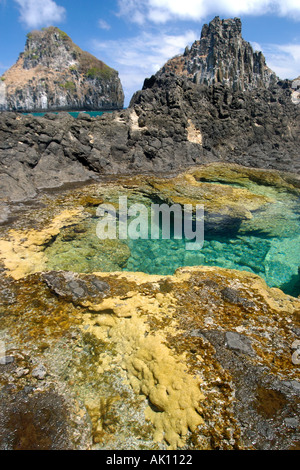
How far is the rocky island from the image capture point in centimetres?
446

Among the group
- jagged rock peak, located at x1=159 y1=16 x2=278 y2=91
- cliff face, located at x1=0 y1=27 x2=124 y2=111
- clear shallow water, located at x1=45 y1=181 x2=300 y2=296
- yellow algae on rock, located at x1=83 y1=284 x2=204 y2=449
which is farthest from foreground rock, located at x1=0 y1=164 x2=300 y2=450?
cliff face, located at x1=0 y1=27 x2=124 y2=111

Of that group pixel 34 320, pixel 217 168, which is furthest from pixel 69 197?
pixel 217 168

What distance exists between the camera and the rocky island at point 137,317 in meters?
4.46

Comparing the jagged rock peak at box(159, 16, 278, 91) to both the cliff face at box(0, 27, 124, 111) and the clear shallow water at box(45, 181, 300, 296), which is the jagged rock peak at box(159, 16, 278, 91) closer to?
the cliff face at box(0, 27, 124, 111)

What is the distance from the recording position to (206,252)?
12547 millimetres

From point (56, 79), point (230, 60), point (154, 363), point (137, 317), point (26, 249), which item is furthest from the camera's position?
point (56, 79)

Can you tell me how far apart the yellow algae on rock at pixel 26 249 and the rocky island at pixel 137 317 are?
0.07m

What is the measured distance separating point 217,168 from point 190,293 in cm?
1804

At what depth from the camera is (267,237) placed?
13.9m

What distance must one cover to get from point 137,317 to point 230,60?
117875mm

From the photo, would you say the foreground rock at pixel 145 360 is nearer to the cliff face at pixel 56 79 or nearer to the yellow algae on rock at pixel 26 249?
the yellow algae on rock at pixel 26 249

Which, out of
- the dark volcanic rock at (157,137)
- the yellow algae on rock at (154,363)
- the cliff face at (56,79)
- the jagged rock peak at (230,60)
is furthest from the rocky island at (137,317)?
the cliff face at (56,79)

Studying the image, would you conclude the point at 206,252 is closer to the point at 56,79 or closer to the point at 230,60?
the point at 230,60

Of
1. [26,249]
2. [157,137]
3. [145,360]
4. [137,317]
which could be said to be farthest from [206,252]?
[157,137]
